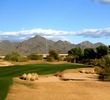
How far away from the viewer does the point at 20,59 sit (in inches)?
3376

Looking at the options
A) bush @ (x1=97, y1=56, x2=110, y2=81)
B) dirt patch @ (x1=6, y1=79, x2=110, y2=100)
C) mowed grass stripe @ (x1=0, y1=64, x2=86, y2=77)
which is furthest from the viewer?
mowed grass stripe @ (x1=0, y1=64, x2=86, y2=77)

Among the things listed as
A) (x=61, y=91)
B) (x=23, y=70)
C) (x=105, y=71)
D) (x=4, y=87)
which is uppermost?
(x=105, y=71)

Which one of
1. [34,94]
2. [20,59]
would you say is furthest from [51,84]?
[20,59]

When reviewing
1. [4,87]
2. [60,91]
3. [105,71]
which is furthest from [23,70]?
[60,91]

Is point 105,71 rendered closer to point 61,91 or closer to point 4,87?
point 61,91

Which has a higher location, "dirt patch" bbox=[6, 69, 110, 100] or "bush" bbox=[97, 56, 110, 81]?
"bush" bbox=[97, 56, 110, 81]

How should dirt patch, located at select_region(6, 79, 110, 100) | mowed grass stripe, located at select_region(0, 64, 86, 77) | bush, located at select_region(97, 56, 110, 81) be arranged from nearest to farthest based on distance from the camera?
dirt patch, located at select_region(6, 79, 110, 100) < bush, located at select_region(97, 56, 110, 81) < mowed grass stripe, located at select_region(0, 64, 86, 77)

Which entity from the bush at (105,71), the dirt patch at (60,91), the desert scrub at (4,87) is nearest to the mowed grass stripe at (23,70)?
the bush at (105,71)


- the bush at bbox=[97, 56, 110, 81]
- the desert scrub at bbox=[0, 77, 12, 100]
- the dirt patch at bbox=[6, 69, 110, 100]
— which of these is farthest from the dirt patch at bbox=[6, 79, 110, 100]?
the bush at bbox=[97, 56, 110, 81]

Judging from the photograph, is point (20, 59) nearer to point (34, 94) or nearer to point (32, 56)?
point (32, 56)

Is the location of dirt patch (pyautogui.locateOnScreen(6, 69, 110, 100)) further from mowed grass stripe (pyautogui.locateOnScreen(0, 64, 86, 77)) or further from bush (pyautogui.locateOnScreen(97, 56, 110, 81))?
mowed grass stripe (pyautogui.locateOnScreen(0, 64, 86, 77))

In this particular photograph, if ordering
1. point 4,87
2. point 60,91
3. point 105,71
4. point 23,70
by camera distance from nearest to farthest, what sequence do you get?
point 60,91 → point 4,87 → point 105,71 → point 23,70

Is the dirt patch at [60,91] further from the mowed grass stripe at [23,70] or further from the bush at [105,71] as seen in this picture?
the mowed grass stripe at [23,70]

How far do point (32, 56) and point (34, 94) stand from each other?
69723mm
